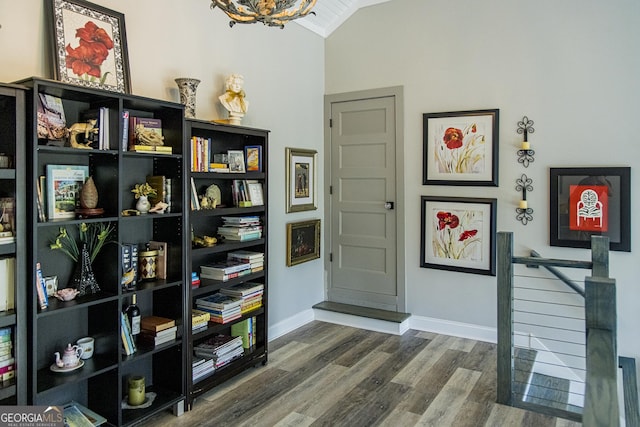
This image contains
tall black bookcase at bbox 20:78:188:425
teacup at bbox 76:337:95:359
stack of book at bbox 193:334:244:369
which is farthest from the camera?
stack of book at bbox 193:334:244:369

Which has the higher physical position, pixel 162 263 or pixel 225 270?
pixel 162 263

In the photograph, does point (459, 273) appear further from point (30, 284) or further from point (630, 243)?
point (30, 284)

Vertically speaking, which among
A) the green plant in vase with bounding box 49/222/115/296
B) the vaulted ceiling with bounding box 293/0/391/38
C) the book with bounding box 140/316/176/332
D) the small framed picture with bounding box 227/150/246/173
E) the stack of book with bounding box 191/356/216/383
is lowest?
the stack of book with bounding box 191/356/216/383

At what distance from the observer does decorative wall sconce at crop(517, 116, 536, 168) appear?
13.6 ft

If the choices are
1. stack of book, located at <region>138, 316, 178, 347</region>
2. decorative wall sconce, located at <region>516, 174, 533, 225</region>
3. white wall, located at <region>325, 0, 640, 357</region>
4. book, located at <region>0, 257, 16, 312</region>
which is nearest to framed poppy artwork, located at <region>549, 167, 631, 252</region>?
white wall, located at <region>325, 0, 640, 357</region>

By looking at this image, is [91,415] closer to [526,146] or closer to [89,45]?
[89,45]

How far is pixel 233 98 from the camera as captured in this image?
12.0 feet

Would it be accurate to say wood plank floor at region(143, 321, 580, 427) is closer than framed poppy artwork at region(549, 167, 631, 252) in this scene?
Yes

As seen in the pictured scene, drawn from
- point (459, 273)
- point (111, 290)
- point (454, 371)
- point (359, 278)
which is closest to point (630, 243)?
point (459, 273)

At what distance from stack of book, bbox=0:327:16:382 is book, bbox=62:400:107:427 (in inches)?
20.3

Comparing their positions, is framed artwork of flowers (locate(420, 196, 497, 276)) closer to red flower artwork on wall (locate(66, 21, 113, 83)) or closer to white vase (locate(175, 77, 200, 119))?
white vase (locate(175, 77, 200, 119))

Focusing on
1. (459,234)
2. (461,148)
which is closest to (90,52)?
(461,148)

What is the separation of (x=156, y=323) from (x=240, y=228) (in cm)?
94

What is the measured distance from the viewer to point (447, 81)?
14.8 feet
